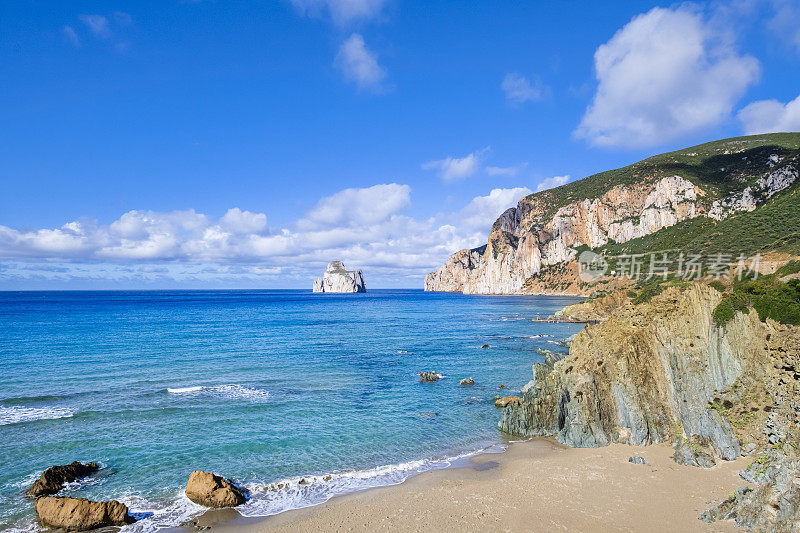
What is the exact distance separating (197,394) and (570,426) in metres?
24.9

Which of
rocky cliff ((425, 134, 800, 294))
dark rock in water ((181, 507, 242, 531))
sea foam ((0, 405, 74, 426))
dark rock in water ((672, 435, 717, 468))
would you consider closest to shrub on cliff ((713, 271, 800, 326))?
dark rock in water ((672, 435, 717, 468))

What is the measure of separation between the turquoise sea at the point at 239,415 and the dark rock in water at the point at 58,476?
17.6 inches

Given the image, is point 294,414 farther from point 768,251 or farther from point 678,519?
point 768,251

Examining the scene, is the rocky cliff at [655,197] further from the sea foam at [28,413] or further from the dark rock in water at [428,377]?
the sea foam at [28,413]

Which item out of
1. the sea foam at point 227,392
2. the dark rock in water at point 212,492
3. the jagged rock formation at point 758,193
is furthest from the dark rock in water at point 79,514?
the jagged rock formation at point 758,193

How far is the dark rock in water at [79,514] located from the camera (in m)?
13.8

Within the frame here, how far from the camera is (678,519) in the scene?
13.0 metres

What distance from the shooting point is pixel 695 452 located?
16562 millimetres

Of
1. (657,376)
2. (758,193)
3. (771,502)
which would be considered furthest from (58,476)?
(758,193)

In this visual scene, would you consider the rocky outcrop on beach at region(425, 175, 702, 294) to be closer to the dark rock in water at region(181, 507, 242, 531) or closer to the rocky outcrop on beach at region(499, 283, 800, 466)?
the rocky outcrop on beach at region(499, 283, 800, 466)

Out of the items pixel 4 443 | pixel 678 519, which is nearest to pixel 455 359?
pixel 678 519

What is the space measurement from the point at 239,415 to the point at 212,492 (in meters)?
10.3

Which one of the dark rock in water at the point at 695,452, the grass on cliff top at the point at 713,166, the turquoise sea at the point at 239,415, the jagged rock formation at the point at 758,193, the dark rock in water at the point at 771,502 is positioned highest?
the grass on cliff top at the point at 713,166

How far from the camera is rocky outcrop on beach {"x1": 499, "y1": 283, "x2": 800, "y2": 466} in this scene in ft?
54.7
